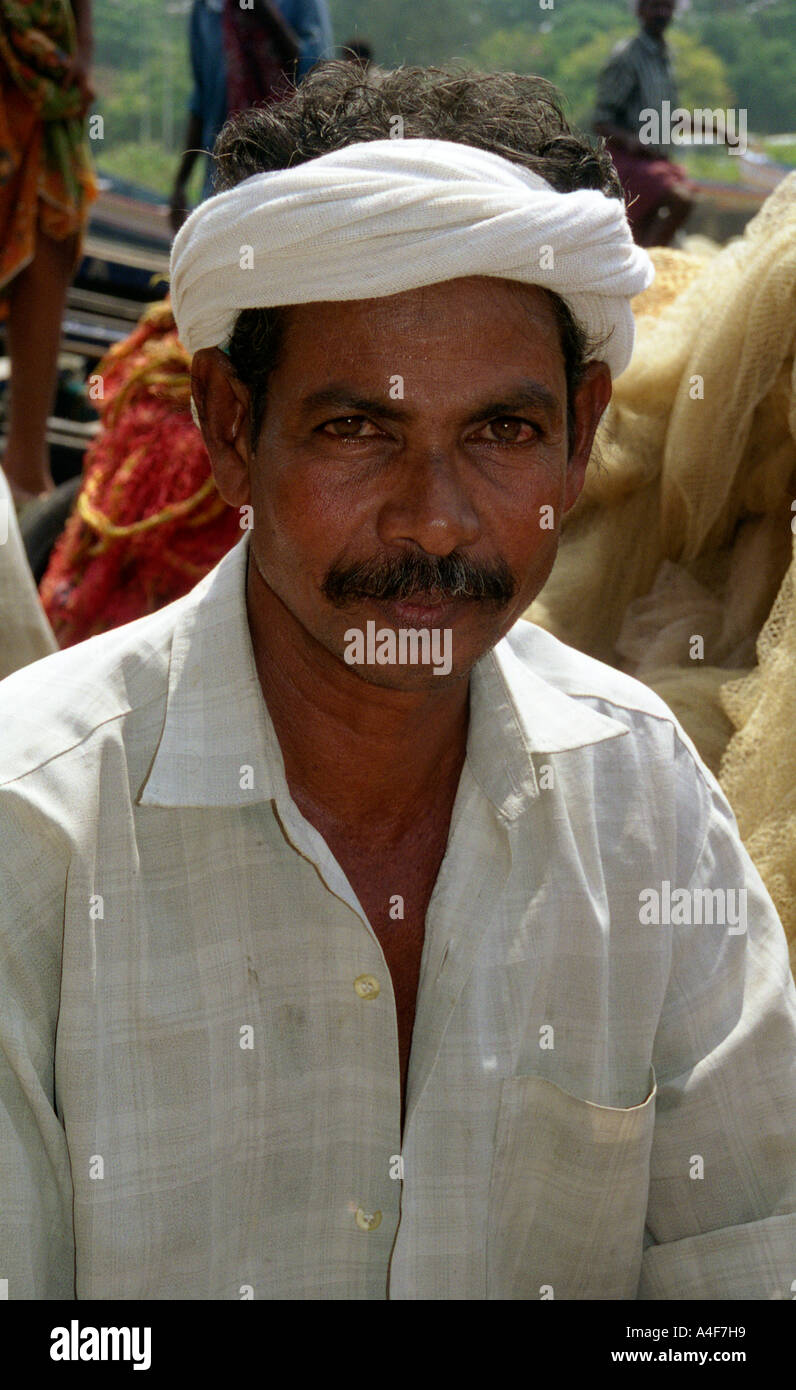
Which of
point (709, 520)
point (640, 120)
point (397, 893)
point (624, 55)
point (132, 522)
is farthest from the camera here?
point (624, 55)

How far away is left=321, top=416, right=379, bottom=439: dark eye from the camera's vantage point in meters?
1.33

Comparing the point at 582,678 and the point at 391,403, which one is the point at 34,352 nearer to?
the point at 582,678

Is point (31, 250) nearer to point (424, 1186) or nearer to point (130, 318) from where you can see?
point (130, 318)

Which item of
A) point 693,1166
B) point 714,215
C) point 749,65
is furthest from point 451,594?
point 749,65

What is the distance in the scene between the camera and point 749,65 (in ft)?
41.9

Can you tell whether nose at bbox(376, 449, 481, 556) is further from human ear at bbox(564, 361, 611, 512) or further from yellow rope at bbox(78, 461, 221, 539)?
yellow rope at bbox(78, 461, 221, 539)

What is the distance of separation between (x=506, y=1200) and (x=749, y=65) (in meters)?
13.1

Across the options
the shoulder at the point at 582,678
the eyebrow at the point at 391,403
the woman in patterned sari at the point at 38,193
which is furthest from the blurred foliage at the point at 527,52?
the eyebrow at the point at 391,403

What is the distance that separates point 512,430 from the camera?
137 centimetres

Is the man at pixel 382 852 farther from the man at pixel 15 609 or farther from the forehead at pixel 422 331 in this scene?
the man at pixel 15 609

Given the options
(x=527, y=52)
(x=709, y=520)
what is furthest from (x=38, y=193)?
(x=527, y=52)

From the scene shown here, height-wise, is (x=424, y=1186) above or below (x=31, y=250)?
below

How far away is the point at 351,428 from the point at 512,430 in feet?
0.50

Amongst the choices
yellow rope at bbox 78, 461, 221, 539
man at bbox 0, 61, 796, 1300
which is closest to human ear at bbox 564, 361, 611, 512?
man at bbox 0, 61, 796, 1300
